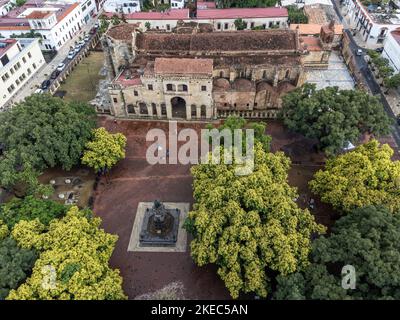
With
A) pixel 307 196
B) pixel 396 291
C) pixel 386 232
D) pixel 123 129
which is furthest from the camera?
pixel 123 129

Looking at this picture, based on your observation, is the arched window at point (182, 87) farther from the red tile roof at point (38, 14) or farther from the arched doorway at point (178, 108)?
the red tile roof at point (38, 14)

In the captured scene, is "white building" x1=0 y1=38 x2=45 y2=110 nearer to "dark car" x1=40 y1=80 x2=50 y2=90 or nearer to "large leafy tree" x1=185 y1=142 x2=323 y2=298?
"dark car" x1=40 y1=80 x2=50 y2=90

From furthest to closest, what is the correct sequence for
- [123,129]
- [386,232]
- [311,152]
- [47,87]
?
1. [47,87]
2. [123,129]
3. [311,152]
4. [386,232]

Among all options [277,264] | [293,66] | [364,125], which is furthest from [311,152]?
[277,264]

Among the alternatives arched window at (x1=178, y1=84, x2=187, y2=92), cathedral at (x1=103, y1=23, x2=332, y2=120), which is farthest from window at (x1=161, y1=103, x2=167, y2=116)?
arched window at (x1=178, y1=84, x2=187, y2=92)

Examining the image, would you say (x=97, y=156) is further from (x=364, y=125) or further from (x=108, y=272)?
(x=364, y=125)

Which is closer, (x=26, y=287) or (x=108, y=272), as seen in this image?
(x=26, y=287)

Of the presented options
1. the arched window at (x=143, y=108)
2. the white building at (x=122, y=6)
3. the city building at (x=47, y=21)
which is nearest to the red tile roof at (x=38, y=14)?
the city building at (x=47, y=21)
